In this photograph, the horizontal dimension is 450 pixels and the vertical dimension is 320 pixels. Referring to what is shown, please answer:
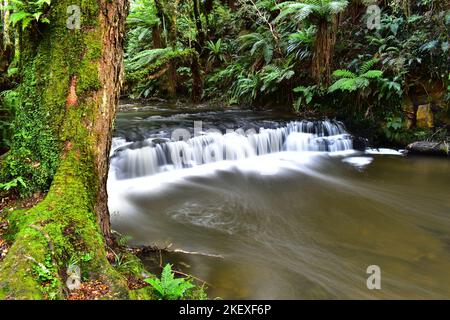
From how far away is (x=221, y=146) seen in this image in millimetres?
7848

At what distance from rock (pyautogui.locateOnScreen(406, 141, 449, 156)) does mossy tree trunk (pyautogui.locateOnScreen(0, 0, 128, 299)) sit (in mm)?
7016

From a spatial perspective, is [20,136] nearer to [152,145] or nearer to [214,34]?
[152,145]

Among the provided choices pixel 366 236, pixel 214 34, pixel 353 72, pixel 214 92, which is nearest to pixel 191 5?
pixel 214 34

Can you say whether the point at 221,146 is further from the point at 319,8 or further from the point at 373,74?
the point at 319,8

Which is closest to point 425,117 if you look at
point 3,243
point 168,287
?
point 168,287

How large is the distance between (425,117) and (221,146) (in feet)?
14.8

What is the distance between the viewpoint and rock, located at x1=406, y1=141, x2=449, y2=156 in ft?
25.2

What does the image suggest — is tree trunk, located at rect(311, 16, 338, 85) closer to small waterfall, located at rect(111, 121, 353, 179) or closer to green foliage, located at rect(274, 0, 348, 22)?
green foliage, located at rect(274, 0, 348, 22)

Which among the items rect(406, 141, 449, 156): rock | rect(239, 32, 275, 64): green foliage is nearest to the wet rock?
rect(406, 141, 449, 156): rock

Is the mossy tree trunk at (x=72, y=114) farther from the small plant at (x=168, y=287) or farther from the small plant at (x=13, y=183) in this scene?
the small plant at (x=168, y=287)

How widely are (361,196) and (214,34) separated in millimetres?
10820

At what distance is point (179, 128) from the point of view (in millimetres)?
8211

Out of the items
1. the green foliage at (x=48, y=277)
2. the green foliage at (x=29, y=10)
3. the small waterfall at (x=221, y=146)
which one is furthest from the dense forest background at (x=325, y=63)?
the green foliage at (x=48, y=277)

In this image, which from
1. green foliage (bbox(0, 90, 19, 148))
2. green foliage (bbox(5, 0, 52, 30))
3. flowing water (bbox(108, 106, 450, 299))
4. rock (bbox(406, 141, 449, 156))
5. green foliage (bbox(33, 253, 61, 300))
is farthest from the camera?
rock (bbox(406, 141, 449, 156))
